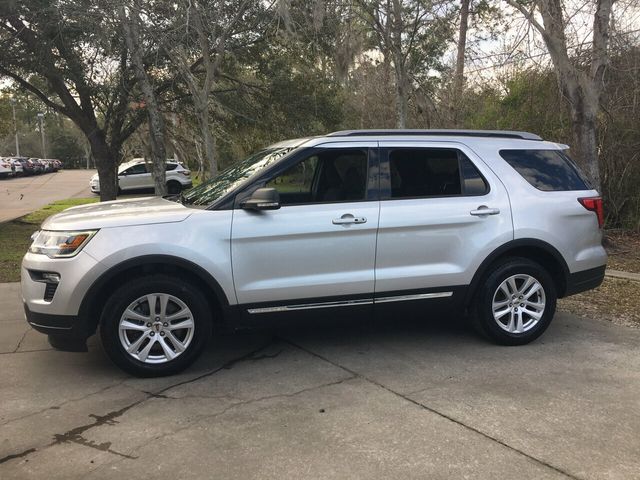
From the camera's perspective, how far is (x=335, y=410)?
3756 millimetres

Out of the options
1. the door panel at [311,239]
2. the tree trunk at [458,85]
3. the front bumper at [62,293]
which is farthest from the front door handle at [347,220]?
the tree trunk at [458,85]

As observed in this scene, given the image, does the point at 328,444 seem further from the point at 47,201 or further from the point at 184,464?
the point at 47,201

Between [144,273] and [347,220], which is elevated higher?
[347,220]

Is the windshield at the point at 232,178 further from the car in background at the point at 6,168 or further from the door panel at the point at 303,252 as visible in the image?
the car in background at the point at 6,168

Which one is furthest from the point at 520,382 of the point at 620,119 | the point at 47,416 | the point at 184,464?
the point at 620,119

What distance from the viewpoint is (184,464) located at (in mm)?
3105

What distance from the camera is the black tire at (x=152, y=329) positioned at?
4125mm

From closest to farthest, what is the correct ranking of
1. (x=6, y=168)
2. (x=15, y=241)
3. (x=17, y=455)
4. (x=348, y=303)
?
(x=17, y=455) → (x=348, y=303) → (x=15, y=241) → (x=6, y=168)

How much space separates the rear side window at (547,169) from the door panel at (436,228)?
328 millimetres

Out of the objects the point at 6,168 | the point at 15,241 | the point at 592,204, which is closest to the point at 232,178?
the point at 592,204

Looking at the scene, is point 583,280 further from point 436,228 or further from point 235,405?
point 235,405

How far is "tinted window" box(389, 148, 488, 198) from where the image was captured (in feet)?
15.6

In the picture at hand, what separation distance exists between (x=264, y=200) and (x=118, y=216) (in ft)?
3.74

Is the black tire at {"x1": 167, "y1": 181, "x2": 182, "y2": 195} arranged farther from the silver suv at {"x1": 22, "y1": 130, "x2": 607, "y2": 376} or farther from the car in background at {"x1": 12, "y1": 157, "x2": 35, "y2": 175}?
the car in background at {"x1": 12, "y1": 157, "x2": 35, "y2": 175}
